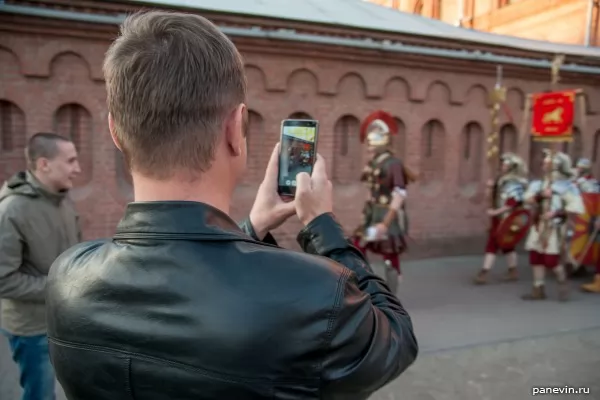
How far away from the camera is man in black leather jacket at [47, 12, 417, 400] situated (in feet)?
2.97

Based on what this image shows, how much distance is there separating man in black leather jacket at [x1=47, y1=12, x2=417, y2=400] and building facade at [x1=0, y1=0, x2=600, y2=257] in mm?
6422

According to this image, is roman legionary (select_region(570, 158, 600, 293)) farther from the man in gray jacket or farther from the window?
the window

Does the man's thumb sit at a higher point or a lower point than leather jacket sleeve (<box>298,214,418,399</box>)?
higher

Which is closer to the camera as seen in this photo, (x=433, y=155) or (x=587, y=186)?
(x=587, y=186)

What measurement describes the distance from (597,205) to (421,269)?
2.92 metres

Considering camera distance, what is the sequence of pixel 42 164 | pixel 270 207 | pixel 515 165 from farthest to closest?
pixel 515 165
pixel 42 164
pixel 270 207

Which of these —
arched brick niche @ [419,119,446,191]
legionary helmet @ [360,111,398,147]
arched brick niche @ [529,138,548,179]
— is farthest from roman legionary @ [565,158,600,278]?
legionary helmet @ [360,111,398,147]

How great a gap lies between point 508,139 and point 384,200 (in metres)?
5.47

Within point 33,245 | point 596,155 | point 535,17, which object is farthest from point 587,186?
point 535,17

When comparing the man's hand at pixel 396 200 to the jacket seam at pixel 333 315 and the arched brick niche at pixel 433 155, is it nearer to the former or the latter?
the arched brick niche at pixel 433 155

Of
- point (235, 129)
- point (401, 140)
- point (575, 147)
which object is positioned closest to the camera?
point (235, 129)

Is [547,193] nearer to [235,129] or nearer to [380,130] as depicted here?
[380,130]

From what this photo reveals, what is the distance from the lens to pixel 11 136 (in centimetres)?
664

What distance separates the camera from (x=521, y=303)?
21.3 feet
